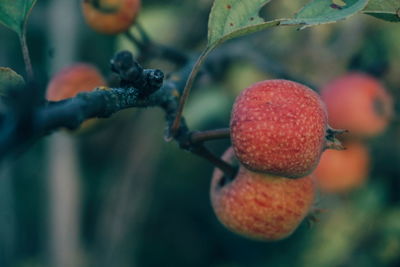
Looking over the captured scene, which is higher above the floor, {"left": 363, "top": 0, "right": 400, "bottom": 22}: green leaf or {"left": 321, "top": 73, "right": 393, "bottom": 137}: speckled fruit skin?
{"left": 363, "top": 0, "right": 400, "bottom": 22}: green leaf

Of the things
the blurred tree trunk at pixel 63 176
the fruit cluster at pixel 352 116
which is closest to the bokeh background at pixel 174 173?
the blurred tree trunk at pixel 63 176

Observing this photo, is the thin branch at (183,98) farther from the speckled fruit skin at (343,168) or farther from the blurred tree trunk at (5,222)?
the blurred tree trunk at (5,222)

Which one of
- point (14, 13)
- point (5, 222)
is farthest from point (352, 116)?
point (5, 222)

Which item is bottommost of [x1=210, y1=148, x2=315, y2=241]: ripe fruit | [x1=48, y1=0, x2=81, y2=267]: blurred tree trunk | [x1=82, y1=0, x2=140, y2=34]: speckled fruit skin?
[x1=48, y1=0, x2=81, y2=267]: blurred tree trunk

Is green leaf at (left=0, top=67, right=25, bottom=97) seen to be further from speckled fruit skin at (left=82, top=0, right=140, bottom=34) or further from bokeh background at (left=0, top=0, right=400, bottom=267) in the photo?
bokeh background at (left=0, top=0, right=400, bottom=267)

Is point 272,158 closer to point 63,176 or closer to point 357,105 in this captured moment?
point 357,105

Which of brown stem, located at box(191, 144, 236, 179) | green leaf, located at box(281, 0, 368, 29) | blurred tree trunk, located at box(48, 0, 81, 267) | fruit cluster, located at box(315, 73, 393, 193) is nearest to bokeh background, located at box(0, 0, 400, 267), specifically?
blurred tree trunk, located at box(48, 0, 81, 267)
